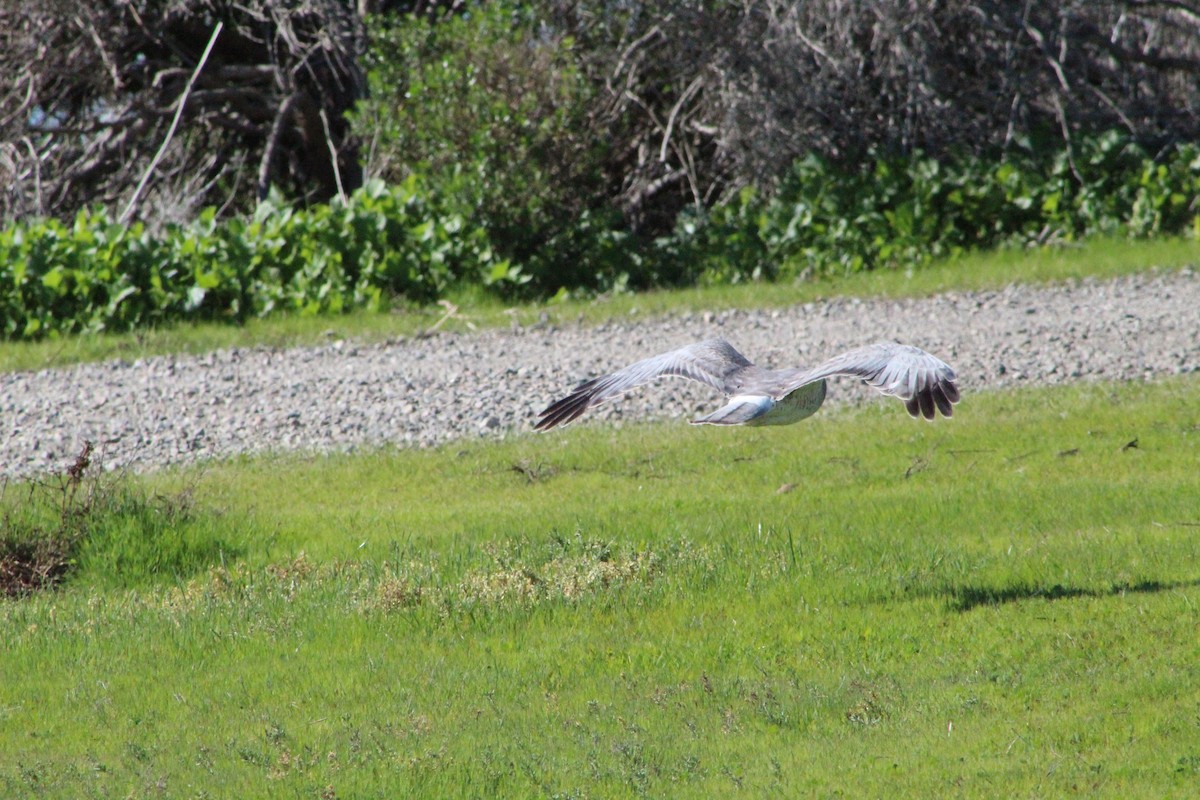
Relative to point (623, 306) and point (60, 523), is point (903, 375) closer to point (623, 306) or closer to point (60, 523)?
point (60, 523)

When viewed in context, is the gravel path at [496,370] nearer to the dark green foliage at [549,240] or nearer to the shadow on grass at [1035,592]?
the dark green foliage at [549,240]

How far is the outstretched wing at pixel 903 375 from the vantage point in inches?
212

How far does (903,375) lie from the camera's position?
5574 millimetres

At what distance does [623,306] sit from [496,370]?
2.64 metres

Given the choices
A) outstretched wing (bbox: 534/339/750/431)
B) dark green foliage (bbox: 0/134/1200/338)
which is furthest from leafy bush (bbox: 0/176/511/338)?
outstretched wing (bbox: 534/339/750/431)

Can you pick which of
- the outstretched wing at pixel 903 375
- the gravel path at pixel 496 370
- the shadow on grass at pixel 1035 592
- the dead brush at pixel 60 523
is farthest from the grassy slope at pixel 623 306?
the outstretched wing at pixel 903 375

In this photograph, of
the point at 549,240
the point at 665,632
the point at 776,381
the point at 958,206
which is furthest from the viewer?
the point at 549,240

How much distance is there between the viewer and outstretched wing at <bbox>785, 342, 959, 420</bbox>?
5387mm

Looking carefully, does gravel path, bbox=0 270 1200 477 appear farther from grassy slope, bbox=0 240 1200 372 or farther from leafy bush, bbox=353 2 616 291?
leafy bush, bbox=353 2 616 291

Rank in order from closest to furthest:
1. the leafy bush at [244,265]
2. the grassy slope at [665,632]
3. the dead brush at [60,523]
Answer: the grassy slope at [665,632] → the dead brush at [60,523] → the leafy bush at [244,265]

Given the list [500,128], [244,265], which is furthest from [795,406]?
[244,265]

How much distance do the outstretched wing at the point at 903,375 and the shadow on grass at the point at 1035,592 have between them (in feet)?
2.89

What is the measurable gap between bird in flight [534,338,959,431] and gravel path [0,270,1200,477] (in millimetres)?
3045

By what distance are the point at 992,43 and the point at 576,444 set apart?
25.4ft
